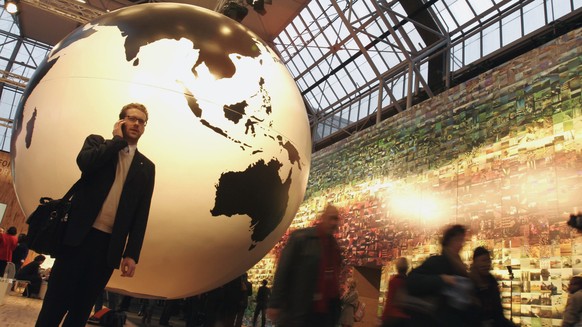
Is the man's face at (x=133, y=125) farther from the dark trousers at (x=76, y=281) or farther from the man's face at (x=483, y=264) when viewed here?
the man's face at (x=483, y=264)

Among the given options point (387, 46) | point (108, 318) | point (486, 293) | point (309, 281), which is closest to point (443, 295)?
point (309, 281)

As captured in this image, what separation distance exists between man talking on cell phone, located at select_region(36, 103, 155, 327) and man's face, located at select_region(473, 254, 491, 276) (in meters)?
2.25

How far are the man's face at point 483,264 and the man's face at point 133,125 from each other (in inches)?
91.6

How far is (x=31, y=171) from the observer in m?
2.44

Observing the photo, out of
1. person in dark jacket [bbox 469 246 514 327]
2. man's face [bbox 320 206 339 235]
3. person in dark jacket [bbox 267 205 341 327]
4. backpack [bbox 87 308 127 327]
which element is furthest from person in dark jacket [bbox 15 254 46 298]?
person in dark jacket [bbox 469 246 514 327]

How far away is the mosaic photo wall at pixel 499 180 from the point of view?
5.88 meters

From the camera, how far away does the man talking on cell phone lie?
170 centimetres

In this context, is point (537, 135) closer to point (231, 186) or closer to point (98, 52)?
point (231, 186)

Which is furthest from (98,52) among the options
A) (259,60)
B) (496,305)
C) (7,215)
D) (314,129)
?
(7,215)

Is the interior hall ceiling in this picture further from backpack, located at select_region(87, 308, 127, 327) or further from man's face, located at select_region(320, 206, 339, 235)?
man's face, located at select_region(320, 206, 339, 235)

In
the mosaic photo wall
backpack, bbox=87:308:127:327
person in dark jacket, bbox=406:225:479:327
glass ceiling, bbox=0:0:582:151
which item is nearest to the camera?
person in dark jacket, bbox=406:225:479:327

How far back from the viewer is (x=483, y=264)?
121 inches

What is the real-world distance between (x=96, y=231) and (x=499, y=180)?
6455 millimetres

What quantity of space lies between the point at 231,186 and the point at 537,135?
5578 millimetres
